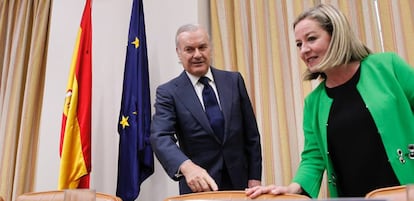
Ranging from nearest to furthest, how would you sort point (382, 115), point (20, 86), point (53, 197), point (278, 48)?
point (382, 115), point (53, 197), point (278, 48), point (20, 86)

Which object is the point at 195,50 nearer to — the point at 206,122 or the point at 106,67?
the point at 206,122

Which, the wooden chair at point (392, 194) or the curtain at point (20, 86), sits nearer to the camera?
the wooden chair at point (392, 194)

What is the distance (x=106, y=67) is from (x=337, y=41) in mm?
2399

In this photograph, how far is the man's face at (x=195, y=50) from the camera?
75.5 inches

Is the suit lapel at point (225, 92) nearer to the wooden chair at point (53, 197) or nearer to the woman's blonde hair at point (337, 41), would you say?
the woman's blonde hair at point (337, 41)

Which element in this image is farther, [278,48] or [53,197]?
[278,48]

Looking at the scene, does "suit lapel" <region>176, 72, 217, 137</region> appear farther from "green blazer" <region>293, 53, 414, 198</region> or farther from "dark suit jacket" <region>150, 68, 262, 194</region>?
"green blazer" <region>293, 53, 414, 198</region>

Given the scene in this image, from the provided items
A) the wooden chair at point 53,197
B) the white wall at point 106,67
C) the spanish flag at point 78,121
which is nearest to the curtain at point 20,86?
the white wall at point 106,67

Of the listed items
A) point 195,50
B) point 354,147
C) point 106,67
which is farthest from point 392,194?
point 106,67

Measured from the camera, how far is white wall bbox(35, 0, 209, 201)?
3.20 meters

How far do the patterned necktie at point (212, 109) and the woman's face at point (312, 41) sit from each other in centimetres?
52

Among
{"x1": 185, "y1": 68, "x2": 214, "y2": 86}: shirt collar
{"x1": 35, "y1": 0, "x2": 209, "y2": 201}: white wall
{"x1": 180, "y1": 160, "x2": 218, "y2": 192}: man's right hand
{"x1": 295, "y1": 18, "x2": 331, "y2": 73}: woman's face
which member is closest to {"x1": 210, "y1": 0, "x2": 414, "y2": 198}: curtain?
{"x1": 35, "y1": 0, "x2": 209, "y2": 201}: white wall

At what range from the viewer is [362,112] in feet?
4.72

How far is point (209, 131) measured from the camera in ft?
5.97
